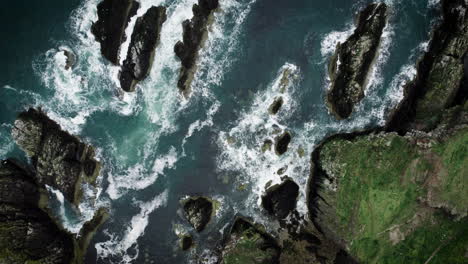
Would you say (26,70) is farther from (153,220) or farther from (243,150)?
(243,150)

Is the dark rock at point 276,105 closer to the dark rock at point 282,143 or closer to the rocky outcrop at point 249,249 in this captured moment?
Answer: the dark rock at point 282,143

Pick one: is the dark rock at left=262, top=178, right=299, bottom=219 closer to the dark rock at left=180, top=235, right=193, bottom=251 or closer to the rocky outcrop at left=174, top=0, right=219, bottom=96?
the dark rock at left=180, top=235, right=193, bottom=251

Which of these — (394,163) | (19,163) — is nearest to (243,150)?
(394,163)

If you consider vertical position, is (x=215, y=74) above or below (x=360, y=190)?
above

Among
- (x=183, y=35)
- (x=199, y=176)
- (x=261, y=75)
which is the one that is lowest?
(x=199, y=176)

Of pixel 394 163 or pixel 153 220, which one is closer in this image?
pixel 394 163

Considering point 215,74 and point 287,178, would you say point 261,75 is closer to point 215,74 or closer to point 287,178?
point 215,74

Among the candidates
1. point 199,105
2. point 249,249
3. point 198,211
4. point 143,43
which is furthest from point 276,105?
point 249,249
